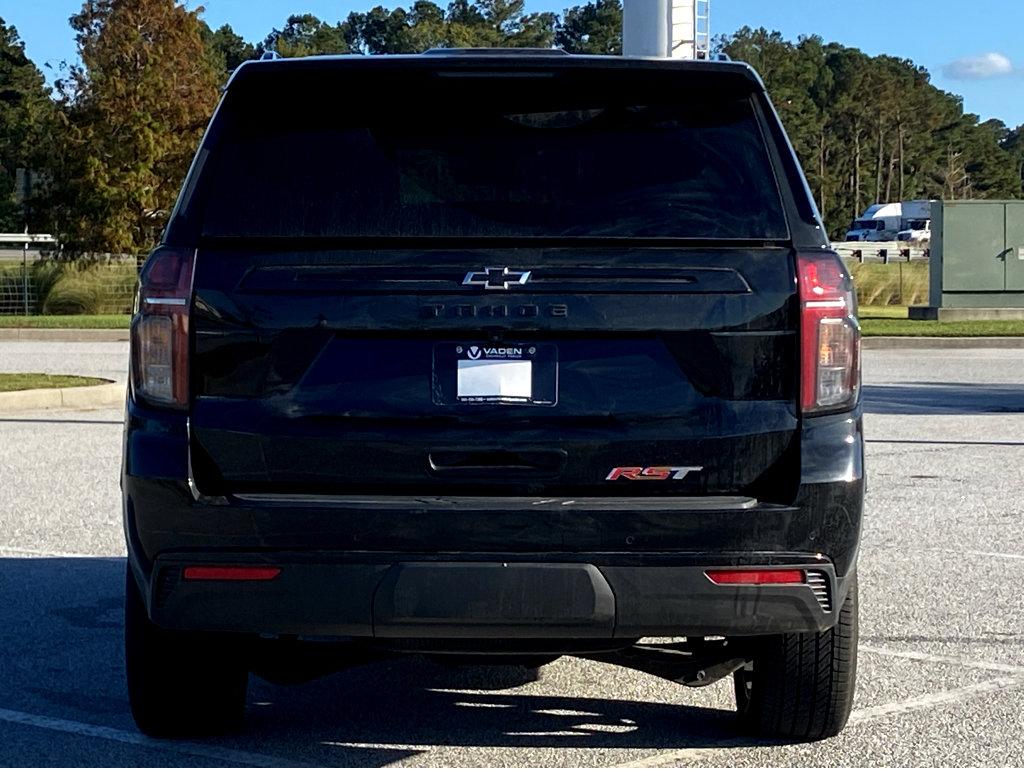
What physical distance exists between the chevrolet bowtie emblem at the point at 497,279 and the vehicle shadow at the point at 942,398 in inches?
507

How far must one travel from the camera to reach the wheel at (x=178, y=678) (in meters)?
5.14

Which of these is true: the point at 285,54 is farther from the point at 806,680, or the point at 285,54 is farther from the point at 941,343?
the point at 806,680

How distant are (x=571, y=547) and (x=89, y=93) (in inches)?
1578

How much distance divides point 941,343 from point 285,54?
104 ft

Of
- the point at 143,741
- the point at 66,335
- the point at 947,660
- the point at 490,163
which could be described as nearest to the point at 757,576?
the point at 490,163

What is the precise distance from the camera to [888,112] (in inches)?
5955

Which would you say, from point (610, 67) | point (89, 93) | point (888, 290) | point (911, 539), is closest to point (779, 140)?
point (610, 67)

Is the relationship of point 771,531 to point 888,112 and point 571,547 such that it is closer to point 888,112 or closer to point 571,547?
point 571,547

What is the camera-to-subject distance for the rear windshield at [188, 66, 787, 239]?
184 inches

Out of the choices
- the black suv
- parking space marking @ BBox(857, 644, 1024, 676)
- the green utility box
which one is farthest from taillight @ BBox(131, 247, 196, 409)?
the green utility box

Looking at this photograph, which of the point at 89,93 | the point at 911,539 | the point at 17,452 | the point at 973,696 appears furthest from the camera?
the point at 89,93

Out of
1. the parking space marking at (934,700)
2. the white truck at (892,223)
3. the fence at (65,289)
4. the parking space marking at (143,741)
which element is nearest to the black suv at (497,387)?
the parking space marking at (143,741)

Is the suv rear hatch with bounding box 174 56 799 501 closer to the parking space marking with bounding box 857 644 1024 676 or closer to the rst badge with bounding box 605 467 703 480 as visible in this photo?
the rst badge with bounding box 605 467 703 480

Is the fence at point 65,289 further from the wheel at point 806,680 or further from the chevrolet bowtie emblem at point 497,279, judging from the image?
the chevrolet bowtie emblem at point 497,279
